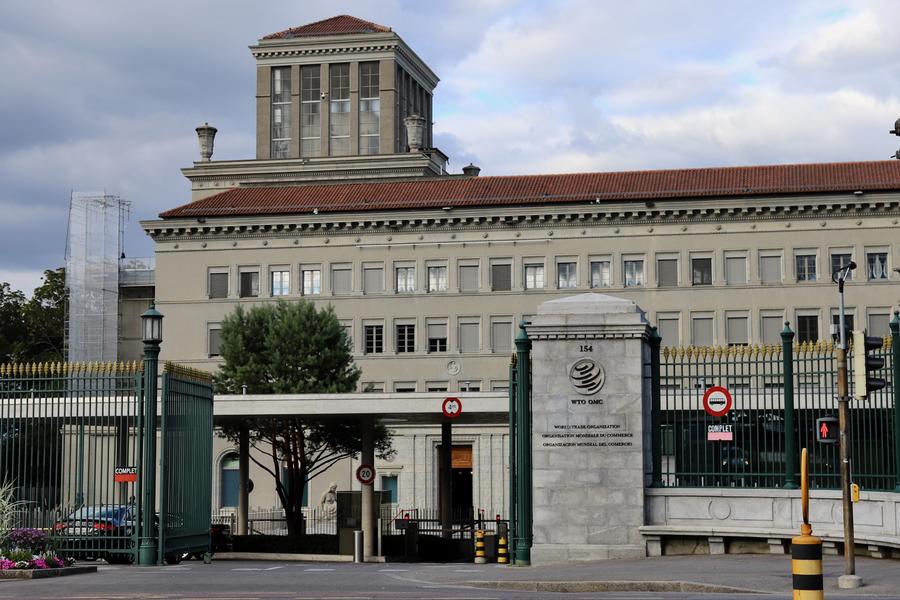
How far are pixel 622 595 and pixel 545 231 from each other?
182ft

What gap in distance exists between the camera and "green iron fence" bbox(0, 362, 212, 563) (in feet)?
88.7

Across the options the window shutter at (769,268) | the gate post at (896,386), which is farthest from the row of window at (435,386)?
the gate post at (896,386)

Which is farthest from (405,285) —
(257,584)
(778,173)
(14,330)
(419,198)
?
(257,584)

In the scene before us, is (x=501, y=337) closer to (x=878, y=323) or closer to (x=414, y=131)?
(x=878, y=323)

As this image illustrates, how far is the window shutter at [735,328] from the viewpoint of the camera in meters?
72.2

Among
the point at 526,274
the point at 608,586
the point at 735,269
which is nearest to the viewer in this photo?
the point at 608,586

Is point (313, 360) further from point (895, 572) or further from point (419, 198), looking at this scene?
point (895, 572)

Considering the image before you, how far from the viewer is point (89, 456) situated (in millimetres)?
26844

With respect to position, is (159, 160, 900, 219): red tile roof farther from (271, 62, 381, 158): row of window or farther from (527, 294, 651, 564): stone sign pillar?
(527, 294, 651, 564): stone sign pillar

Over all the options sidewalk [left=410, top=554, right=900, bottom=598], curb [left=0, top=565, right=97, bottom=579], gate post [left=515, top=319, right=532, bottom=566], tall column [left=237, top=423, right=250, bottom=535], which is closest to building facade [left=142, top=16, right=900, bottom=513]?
tall column [left=237, top=423, right=250, bottom=535]

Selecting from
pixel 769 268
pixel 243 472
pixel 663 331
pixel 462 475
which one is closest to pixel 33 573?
pixel 243 472

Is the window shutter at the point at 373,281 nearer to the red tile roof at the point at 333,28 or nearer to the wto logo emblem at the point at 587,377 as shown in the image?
the red tile roof at the point at 333,28

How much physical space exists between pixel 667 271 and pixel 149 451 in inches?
1944

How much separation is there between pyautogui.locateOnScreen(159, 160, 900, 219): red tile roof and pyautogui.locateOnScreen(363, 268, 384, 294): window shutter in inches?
130
